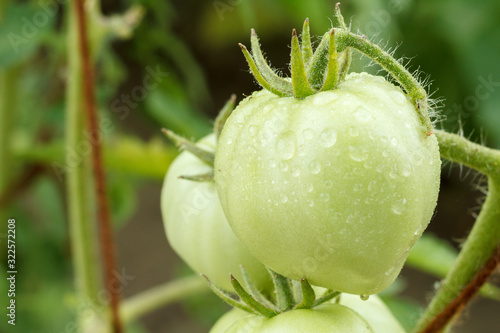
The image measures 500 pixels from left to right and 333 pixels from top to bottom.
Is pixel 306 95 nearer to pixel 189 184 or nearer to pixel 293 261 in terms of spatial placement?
pixel 293 261

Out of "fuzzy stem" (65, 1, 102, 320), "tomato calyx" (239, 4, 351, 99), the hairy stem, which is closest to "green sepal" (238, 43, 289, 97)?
"tomato calyx" (239, 4, 351, 99)

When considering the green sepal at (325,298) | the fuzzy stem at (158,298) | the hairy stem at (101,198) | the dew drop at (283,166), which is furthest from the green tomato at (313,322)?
the fuzzy stem at (158,298)

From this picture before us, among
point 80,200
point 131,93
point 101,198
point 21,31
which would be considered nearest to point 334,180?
point 101,198

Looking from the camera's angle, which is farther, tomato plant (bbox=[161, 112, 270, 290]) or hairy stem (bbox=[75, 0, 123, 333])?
hairy stem (bbox=[75, 0, 123, 333])

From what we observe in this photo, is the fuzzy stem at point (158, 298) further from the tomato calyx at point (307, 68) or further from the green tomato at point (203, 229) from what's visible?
the tomato calyx at point (307, 68)

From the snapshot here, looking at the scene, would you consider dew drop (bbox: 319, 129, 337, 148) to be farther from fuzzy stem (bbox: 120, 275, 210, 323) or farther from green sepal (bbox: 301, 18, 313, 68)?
fuzzy stem (bbox: 120, 275, 210, 323)
